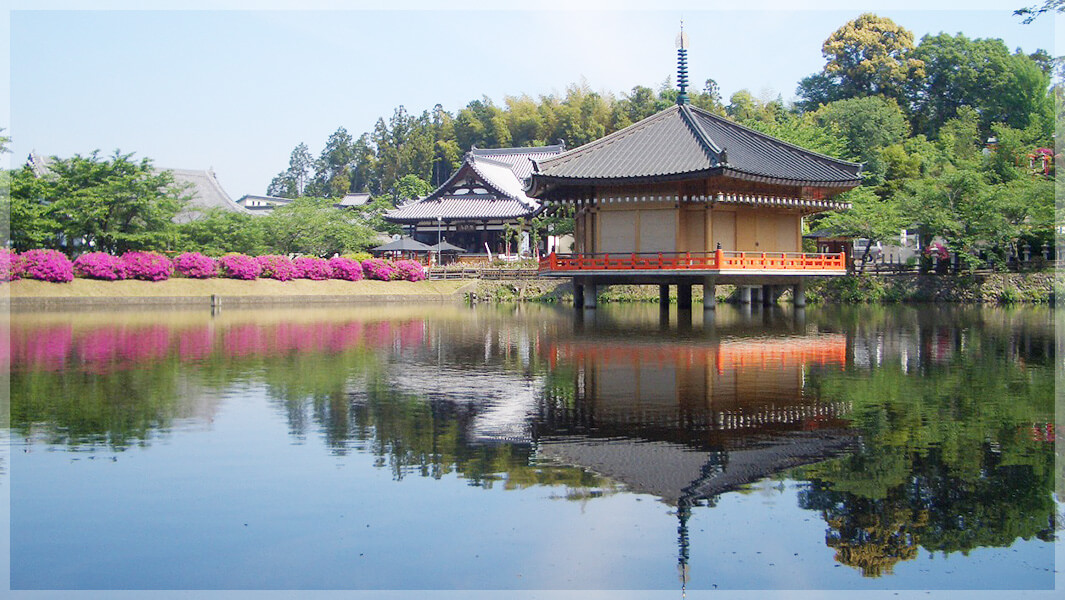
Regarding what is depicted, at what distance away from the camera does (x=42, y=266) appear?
41.7 m

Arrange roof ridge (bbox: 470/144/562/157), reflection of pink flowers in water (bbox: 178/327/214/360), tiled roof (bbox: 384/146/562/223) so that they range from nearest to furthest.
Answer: reflection of pink flowers in water (bbox: 178/327/214/360)
tiled roof (bbox: 384/146/562/223)
roof ridge (bbox: 470/144/562/157)

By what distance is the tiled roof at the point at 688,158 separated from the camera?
3238cm

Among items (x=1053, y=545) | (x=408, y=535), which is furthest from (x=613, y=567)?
(x=1053, y=545)

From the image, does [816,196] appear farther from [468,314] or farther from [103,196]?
[103,196]

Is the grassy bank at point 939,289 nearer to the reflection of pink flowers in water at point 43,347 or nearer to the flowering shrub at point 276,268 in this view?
the flowering shrub at point 276,268

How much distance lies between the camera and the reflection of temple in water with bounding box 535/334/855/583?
340 inches

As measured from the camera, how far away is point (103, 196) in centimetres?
4550

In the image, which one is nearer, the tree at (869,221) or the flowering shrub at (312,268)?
the tree at (869,221)

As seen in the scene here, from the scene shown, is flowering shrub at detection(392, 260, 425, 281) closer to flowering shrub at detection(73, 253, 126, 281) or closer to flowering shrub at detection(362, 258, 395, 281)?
flowering shrub at detection(362, 258, 395, 281)

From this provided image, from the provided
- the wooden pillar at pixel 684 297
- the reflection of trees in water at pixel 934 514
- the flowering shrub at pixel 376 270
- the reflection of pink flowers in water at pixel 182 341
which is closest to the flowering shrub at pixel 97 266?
the flowering shrub at pixel 376 270

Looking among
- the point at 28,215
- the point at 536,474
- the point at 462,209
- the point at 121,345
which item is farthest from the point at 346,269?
the point at 536,474

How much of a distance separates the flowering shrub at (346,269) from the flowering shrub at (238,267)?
14.9ft

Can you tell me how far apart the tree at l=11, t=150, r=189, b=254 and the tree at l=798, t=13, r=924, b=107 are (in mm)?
60048

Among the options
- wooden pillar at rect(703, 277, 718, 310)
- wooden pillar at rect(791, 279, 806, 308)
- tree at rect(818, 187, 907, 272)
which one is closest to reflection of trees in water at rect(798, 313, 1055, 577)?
wooden pillar at rect(703, 277, 718, 310)
